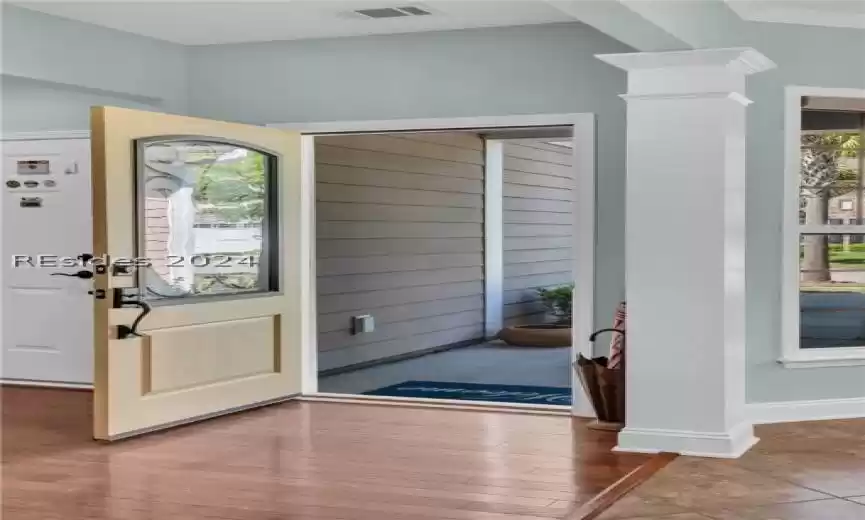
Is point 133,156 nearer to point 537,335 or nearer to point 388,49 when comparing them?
point 388,49

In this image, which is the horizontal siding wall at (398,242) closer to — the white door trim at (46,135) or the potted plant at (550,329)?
the potted plant at (550,329)

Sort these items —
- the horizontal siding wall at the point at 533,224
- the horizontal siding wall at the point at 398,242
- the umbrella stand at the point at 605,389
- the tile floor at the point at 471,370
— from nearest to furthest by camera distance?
the umbrella stand at the point at 605,389
the tile floor at the point at 471,370
the horizontal siding wall at the point at 398,242
the horizontal siding wall at the point at 533,224

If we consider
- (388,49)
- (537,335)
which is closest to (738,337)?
(388,49)

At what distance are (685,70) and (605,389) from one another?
161cm

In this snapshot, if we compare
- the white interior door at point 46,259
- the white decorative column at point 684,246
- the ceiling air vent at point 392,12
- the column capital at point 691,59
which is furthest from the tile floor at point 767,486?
the white interior door at point 46,259

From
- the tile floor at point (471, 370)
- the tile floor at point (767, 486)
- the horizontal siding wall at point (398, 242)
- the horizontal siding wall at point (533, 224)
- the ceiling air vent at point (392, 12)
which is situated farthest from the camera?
the horizontal siding wall at point (533, 224)

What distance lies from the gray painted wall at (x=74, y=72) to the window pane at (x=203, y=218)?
0.88 m

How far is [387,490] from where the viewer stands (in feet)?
14.0

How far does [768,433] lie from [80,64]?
4.17 meters

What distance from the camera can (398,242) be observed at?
28.7 feet

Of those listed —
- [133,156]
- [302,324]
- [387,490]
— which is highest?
[133,156]

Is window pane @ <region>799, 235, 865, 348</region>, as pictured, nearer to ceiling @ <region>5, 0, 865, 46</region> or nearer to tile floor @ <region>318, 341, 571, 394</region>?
ceiling @ <region>5, 0, 865, 46</region>

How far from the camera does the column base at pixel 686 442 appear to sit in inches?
192

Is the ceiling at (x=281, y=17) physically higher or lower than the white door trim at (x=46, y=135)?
higher
